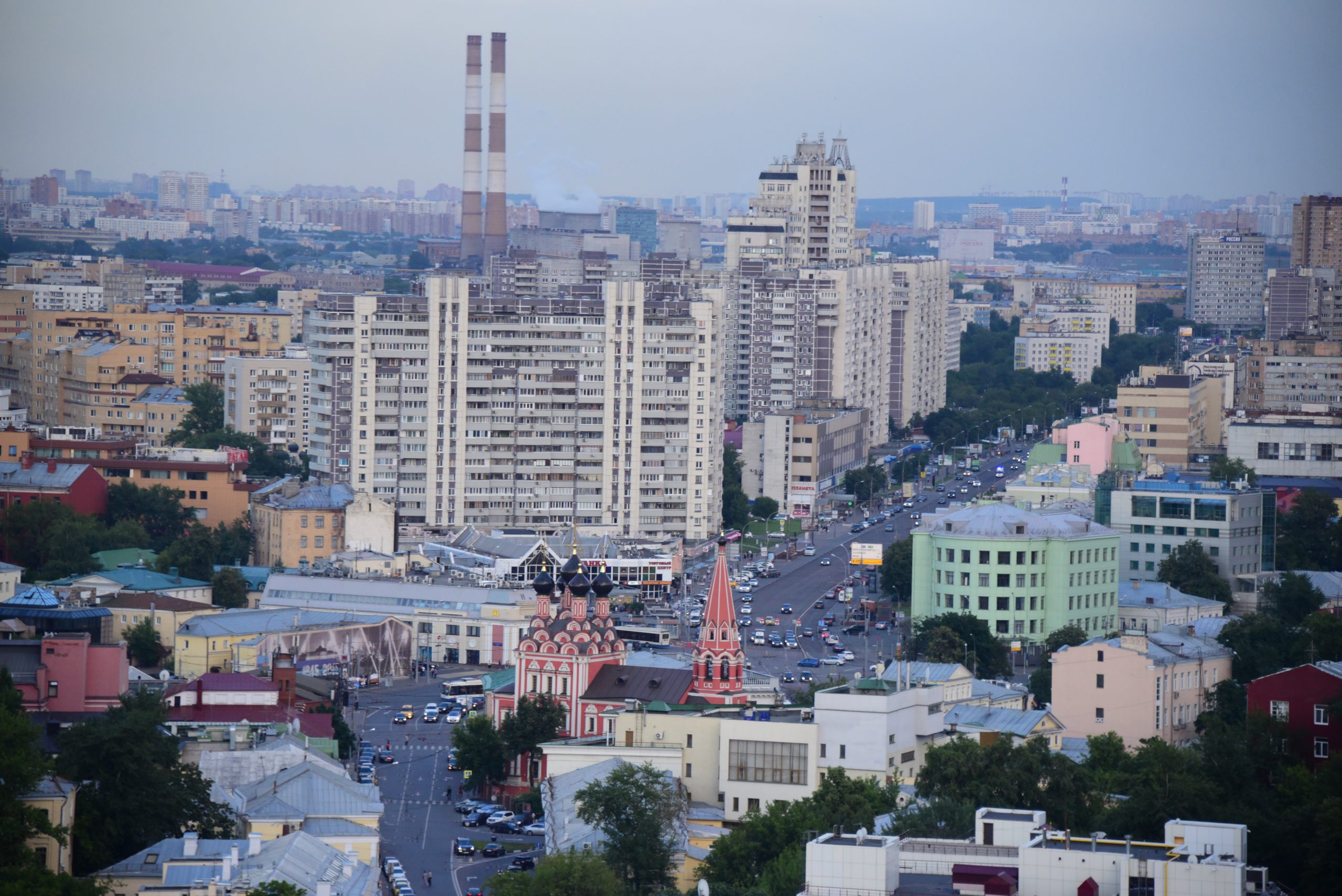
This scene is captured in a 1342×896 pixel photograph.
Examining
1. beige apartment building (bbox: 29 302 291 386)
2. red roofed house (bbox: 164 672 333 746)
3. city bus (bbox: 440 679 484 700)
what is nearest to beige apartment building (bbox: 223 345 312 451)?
beige apartment building (bbox: 29 302 291 386)

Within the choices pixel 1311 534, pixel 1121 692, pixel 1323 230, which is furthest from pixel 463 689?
pixel 1323 230

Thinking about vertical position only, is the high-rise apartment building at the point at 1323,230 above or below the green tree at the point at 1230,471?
above

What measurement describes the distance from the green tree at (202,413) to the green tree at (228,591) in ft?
114

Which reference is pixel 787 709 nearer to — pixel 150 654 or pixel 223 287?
pixel 150 654

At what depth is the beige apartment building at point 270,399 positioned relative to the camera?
115438mm

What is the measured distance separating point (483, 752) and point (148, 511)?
36.0m

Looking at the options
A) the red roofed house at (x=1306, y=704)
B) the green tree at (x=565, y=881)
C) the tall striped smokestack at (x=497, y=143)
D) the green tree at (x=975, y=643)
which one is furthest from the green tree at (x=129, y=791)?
the tall striped smokestack at (x=497, y=143)

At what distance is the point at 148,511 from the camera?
89.6 metres

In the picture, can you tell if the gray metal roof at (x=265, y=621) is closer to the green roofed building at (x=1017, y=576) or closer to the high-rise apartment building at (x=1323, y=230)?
the green roofed building at (x=1017, y=576)

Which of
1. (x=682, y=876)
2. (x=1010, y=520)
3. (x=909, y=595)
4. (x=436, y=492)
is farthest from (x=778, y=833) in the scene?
(x=436, y=492)

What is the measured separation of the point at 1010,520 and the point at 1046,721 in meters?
20.5

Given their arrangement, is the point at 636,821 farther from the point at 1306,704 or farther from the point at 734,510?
the point at 734,510

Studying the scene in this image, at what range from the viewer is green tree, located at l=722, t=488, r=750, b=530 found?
101m

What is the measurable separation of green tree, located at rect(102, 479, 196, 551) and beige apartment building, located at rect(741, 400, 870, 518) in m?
26.3
